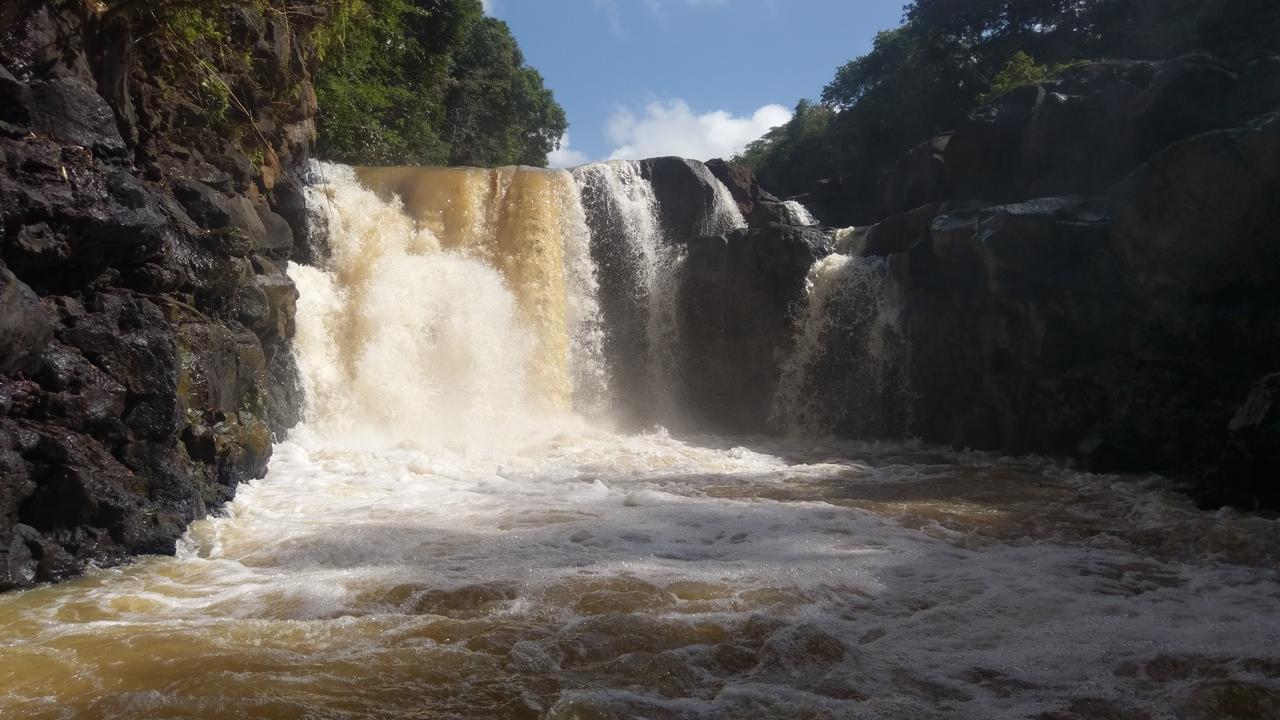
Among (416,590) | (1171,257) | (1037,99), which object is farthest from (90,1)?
(1037,99)

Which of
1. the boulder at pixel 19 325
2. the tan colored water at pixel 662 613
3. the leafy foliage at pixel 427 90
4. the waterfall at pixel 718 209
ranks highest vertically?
the leafy foliage at pixel 427 90

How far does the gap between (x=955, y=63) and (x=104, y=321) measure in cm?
2649

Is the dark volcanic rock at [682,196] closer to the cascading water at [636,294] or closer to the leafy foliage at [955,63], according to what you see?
the cascading water at [636,294]

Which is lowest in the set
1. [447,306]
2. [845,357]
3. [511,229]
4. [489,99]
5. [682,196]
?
[845,357]

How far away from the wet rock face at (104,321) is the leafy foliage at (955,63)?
796 inches

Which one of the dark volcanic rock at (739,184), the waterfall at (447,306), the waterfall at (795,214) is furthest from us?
the waterfall at (795,214)

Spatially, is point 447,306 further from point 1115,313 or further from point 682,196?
point 1115,313

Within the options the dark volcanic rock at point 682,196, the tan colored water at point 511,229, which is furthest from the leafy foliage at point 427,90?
the dark volcanic rock at point 682,196

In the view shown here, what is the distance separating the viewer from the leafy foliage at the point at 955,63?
23828 mm

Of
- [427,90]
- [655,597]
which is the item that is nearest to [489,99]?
[427,90]

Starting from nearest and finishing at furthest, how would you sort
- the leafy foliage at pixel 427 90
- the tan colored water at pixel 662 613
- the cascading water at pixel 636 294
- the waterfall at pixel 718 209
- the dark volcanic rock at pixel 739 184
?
the tan colored water at pixel 662 613 < the cascading water at pixel 636 294 < the leafy foliage at pixel 427 90 < the waterfall at pixel 718 209 < the dark volcanic rock at pixel 739 184

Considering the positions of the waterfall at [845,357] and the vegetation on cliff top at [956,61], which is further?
the vegetation on cliff top at [956,61]

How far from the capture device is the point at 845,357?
47.9 feet

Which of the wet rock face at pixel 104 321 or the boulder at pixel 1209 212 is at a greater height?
the boulder at pixel 1209 212
